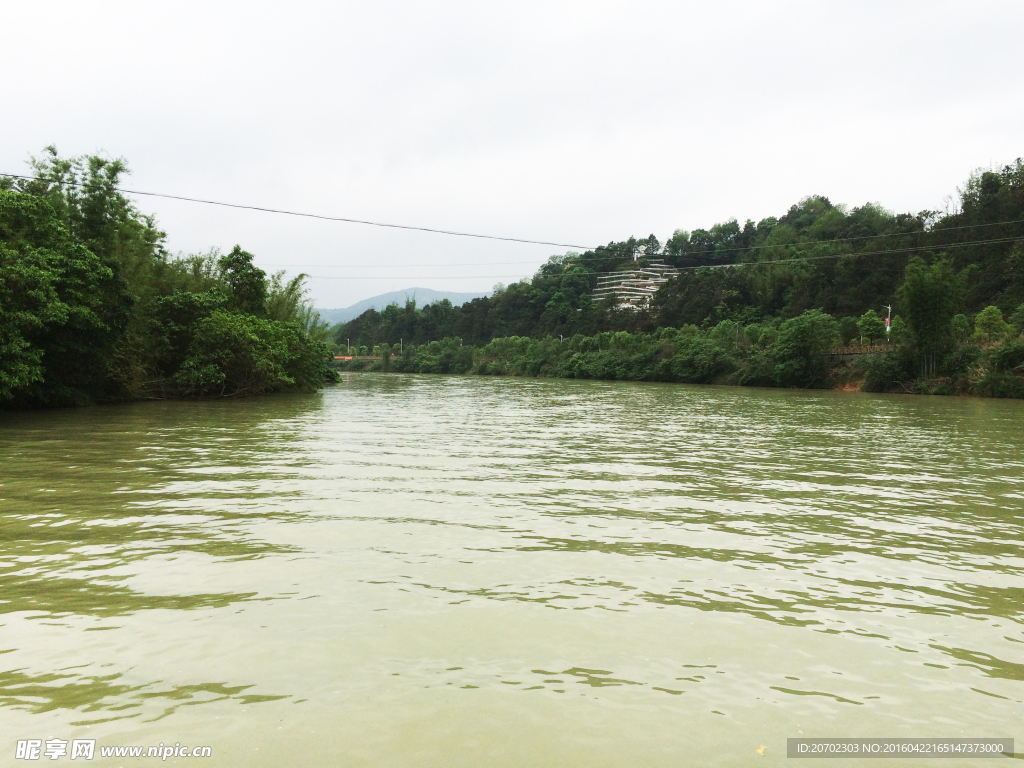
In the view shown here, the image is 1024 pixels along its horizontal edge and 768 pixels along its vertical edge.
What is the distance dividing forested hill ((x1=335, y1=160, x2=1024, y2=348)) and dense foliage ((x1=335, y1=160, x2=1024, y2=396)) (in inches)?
7.9

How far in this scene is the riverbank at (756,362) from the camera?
40.9 meters

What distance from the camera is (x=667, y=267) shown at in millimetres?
135000

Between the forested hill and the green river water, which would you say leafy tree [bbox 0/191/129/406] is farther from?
the forested hill

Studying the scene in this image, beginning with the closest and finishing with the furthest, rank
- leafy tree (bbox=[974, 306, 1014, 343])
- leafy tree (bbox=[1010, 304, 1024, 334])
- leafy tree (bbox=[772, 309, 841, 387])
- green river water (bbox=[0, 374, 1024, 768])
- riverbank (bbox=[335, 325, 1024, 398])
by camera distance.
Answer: green river water (bbox=[0, 374, 1024, 768]) → riverbank (bbox=[335, 325, 1024, 398]) → leafy tree (bbox=[1010, 304, 1024, 334]) → leafy tree (bbox=[974, 306, 1014, 343]) → leafy tree (bbox=[772, 309, 841, 387])

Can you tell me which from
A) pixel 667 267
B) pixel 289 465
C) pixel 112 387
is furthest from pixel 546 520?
pixel 667 267

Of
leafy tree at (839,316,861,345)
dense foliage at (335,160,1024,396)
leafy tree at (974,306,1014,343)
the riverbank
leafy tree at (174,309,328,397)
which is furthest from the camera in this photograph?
leafy tree at (839,316,861,345)

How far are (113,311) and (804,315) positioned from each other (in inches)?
1785

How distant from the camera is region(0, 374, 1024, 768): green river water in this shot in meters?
3.61

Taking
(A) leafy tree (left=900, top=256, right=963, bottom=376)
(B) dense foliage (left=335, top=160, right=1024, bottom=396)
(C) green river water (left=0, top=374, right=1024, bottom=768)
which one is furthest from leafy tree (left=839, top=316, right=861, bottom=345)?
(C) green river water (left=0, top=374, right=1024, bottom=768)

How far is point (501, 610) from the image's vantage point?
521cm

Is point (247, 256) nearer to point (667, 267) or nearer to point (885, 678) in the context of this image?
point (885, 678)

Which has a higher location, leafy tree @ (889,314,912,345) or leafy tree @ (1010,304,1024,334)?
leafy tree @ (1010,304,1024,334)

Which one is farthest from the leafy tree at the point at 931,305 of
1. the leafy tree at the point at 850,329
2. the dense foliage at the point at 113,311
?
the dense foliage at the point at 113,311

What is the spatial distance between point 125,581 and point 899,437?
17.7 meters
